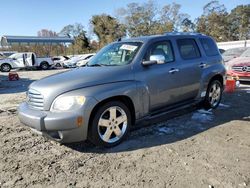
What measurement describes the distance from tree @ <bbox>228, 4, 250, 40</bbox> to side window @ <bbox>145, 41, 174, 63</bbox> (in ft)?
144

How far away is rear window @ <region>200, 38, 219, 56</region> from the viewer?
21.5 feet

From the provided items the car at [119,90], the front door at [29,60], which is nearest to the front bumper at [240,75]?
the car at [119,90]

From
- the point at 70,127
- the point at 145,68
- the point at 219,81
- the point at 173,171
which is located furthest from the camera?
the point at 219,81

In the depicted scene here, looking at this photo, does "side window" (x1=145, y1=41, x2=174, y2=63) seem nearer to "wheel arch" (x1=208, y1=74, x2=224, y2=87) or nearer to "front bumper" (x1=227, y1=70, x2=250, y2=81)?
"wheel arch" (x1=208, y1=74, x2=224, y2=87)

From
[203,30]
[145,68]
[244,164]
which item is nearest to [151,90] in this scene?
[145,68]

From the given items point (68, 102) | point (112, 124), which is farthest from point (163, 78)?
point (68, 102)

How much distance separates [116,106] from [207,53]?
119 inches

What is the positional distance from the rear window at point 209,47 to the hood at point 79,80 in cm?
253

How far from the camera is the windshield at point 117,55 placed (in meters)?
5.12

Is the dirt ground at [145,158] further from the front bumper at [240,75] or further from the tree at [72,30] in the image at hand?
the tree at [72,30]

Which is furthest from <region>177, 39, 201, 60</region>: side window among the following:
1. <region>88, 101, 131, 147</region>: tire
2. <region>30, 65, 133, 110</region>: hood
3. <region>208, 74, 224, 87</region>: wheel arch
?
<region>88, 101, 131, 147</region>: tire

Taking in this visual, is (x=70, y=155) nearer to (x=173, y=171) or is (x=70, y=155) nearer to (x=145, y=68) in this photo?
(x=173, y=171)

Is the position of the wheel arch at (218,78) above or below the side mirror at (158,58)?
below

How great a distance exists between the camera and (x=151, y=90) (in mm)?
5051
